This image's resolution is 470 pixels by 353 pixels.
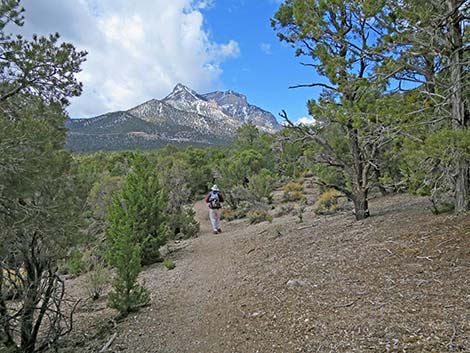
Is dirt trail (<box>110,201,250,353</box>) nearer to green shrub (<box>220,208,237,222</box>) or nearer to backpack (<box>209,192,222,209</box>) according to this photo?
backpack (<box>209,192,222,209</box>)

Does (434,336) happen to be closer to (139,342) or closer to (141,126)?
(139,342)

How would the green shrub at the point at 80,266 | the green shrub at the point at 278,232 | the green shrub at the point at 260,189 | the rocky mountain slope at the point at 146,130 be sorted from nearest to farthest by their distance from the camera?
the green shrub at the point at 278,232, the green shrub at the point at 80,266, the green shrub at the point at 260,189, the rocky mountain slope at the point at 146,130

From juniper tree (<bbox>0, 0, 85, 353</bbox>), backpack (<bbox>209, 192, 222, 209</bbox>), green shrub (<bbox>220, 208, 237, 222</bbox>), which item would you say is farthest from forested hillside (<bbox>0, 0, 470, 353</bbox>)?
green shrub (<bbox>220, 208, 237, 222</bbox>)

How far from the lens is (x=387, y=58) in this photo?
7379 millimetres

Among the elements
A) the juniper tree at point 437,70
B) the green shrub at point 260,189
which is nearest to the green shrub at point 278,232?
the juniper tree at point 437,70

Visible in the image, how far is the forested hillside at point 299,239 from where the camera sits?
4727 millimetres

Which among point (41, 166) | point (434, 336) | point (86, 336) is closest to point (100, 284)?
point (86, 336)

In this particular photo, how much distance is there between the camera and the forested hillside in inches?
186

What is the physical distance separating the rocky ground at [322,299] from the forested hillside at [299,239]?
0.03 m

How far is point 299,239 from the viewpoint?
977 cm

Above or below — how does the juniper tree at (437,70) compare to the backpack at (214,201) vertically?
above

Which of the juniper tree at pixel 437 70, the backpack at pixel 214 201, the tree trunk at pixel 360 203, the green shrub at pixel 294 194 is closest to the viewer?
the juniper tree at pixel 437 70

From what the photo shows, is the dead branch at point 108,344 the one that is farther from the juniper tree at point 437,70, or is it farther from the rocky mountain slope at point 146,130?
the rocky mountain slope at point 146,130

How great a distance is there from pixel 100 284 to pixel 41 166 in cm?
510
